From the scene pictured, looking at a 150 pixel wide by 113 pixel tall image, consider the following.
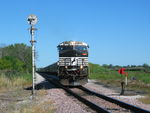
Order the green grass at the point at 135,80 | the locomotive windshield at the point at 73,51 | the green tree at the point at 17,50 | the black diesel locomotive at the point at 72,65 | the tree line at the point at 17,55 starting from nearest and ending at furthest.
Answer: the black diesel locomotive at the point at 72,65 < the locomotive windshield at the point at 73,51 < the green grass at the point at 135,80 < the tree line at the point at 17,55 < the green tree at the point at 17,50

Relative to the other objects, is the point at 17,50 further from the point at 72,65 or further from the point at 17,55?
the point at 72,65

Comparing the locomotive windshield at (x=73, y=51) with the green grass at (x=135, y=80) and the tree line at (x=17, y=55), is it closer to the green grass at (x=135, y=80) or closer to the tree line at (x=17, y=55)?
the green grass at (x=135, y=80)

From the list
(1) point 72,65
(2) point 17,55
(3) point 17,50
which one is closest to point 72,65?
(1) point 72,65

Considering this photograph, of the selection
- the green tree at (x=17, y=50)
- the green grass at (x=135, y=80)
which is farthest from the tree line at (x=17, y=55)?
the green grass at (x=135, y=80)

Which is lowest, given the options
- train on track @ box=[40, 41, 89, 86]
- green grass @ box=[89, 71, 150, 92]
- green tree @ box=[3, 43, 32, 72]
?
green grass @ box=[89, 71, 150, 92]

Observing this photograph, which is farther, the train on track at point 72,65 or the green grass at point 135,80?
the green grass at point 135,80

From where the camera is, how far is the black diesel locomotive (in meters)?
24.0

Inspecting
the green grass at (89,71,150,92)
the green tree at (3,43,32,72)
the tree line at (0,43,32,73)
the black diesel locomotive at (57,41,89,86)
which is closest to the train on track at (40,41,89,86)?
the black diesel locomotive at (57,41,89,86)

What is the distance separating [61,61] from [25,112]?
509 inches

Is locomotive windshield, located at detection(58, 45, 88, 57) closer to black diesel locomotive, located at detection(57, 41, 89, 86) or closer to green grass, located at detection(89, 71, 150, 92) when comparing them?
black diesel locomotive, located at detection(57, 41, 89, 86)

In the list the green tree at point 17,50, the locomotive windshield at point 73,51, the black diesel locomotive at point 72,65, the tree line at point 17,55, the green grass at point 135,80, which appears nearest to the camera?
the black diesel locomotive at point 72,65

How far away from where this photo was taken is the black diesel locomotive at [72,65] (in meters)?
24.0

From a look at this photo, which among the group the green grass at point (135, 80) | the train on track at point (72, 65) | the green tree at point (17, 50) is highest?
the green tree at point (17, 50)

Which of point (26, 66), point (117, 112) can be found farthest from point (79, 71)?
point (26, 66)
